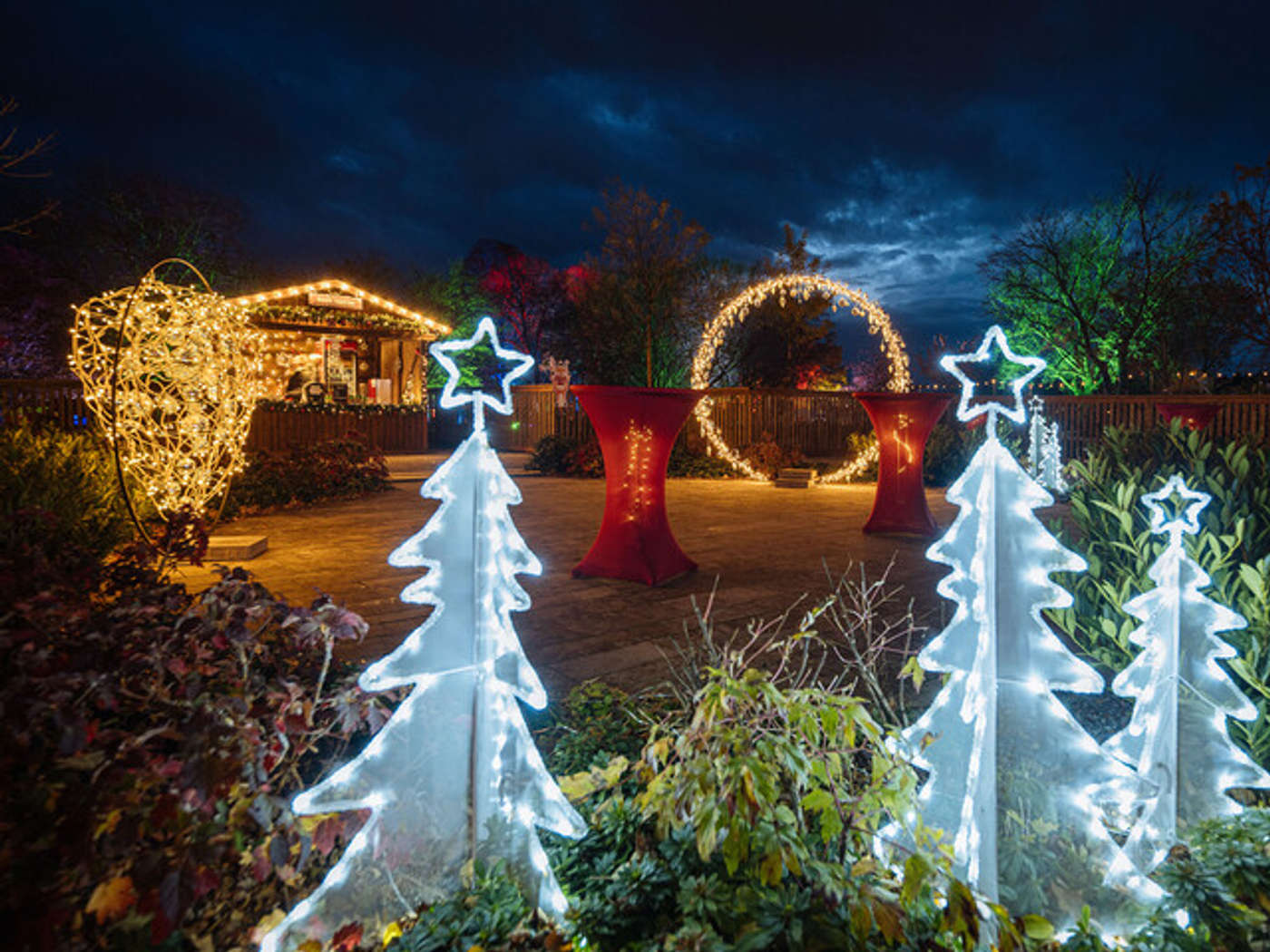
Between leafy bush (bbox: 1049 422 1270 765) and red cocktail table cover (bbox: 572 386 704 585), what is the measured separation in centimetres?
277

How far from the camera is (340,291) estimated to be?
70.7 feet

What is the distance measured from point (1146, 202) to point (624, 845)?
94.0ft

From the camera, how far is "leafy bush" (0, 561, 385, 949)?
1373mm

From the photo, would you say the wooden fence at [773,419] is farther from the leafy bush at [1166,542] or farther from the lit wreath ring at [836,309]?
the leafy bush at [1166,542]

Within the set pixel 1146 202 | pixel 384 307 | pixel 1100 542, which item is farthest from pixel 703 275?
pixel 1100 542

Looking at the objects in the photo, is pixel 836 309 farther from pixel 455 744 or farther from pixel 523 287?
pixel 523 287

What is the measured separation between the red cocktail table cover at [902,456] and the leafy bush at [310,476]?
24.8ft

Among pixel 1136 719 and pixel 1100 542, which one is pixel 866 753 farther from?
pixel 1100 542

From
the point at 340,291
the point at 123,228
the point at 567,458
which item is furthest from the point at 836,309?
the point at 123,228

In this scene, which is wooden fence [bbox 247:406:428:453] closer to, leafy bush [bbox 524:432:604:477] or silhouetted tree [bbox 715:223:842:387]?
leafy bush [bbox 524:432:604:477]

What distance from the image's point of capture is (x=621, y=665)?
384 cm

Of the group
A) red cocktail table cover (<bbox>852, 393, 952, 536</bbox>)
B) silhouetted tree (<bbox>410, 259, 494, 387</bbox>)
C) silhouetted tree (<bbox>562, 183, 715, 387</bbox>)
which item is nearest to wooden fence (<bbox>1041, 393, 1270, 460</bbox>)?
red cocktail table cover (<bbox>852, 393, 952, 536</bbox>)

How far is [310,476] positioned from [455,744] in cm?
967

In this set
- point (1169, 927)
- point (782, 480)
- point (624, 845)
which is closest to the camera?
point (1169, 927)
